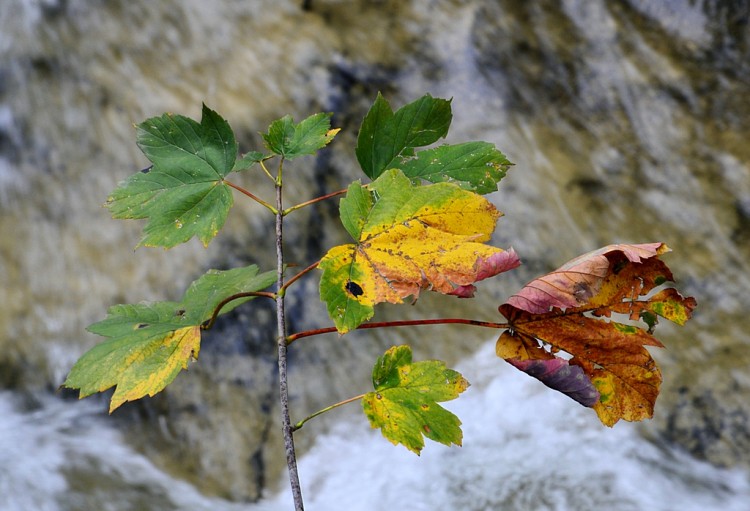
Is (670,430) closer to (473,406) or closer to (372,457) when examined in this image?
(473,406)

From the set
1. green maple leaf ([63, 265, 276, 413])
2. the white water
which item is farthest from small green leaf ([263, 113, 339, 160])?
the white water

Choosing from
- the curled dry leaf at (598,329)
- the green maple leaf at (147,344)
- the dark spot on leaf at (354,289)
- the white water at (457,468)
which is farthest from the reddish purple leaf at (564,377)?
the white water at (457,468)

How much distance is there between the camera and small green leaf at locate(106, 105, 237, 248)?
60 centimetres

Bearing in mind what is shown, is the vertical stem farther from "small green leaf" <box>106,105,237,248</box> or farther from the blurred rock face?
the blurred rock face

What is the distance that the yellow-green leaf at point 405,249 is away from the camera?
497 millimetres

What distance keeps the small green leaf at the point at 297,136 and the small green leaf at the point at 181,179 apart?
0.13 feet

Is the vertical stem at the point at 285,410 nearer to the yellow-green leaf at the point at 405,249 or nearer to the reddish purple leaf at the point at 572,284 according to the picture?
the yellow-green leaf at the point at 405,249

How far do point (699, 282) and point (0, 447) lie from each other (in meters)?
2.52

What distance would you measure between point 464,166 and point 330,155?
207cm

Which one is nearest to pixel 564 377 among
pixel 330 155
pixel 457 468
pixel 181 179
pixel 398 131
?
pixel 398 131

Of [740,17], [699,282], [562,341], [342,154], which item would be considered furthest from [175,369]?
[740,17]

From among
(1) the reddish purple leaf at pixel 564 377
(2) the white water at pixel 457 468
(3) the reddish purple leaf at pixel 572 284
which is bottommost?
(2) the white water at pixel 457 468

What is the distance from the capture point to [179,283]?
8.09ft

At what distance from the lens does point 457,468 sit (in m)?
2.25
